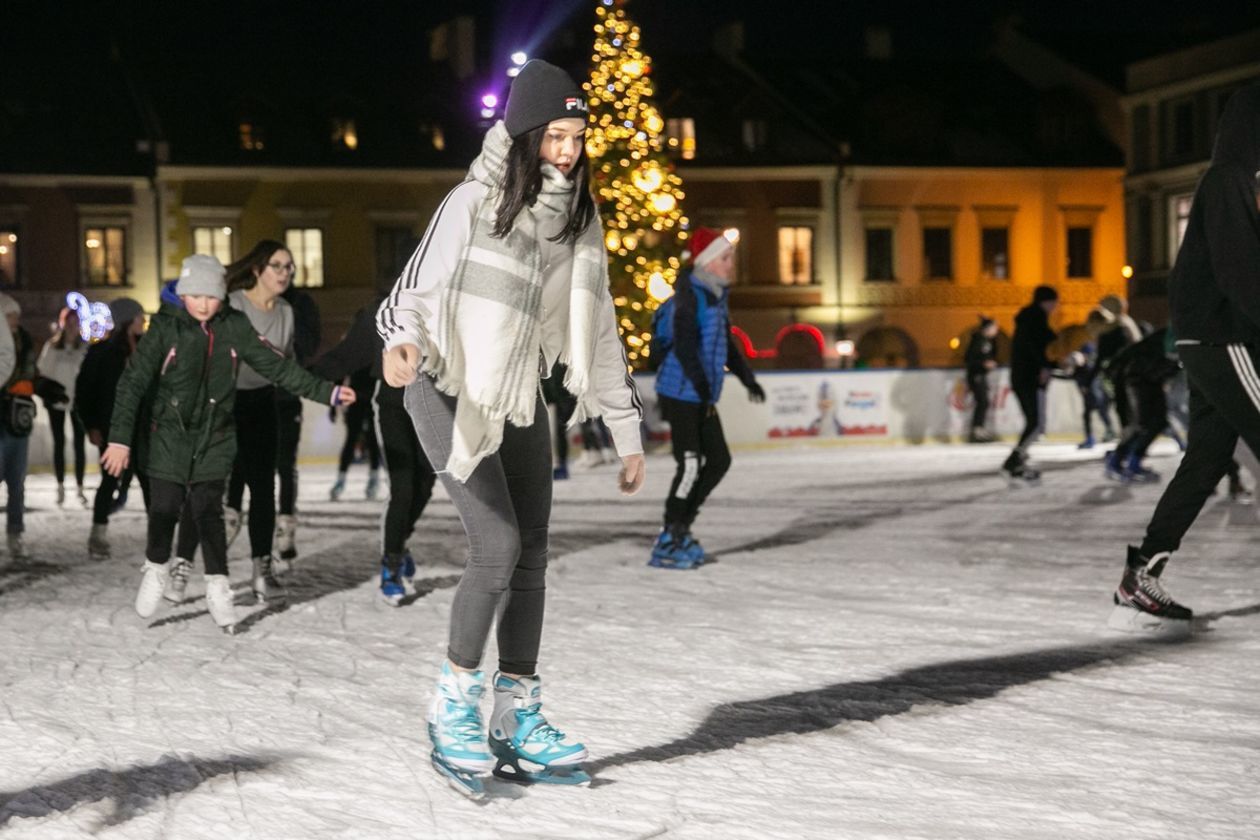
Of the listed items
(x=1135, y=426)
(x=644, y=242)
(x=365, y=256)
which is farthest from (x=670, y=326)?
(x=365, y=256)

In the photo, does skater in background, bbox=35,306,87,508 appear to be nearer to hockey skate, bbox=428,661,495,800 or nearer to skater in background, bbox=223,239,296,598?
skater in background, bbox=223,239,296,598

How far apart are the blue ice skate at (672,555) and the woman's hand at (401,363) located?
5608 millimetres

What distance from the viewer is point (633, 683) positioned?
5.98 m

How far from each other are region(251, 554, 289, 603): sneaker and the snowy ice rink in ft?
0.41

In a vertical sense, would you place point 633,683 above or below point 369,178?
below

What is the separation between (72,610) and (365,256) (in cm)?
3776

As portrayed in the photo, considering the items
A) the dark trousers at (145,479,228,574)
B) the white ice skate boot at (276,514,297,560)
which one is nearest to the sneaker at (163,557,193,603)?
the dark trousers at (145,479,228,574)

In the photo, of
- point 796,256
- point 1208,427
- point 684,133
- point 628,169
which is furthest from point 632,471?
point 796,256

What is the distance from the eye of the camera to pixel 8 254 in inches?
1682

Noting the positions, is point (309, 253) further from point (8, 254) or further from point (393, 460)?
point (393, 460)

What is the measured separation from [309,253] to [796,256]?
12.6 metres

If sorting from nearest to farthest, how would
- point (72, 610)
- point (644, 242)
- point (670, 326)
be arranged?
point (72, 610)
point (670, 326)
point (644, 242)

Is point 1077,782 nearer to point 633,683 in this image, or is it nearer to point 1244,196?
point 633,683

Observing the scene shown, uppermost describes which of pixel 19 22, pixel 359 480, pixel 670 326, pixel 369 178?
pixel 19 22
